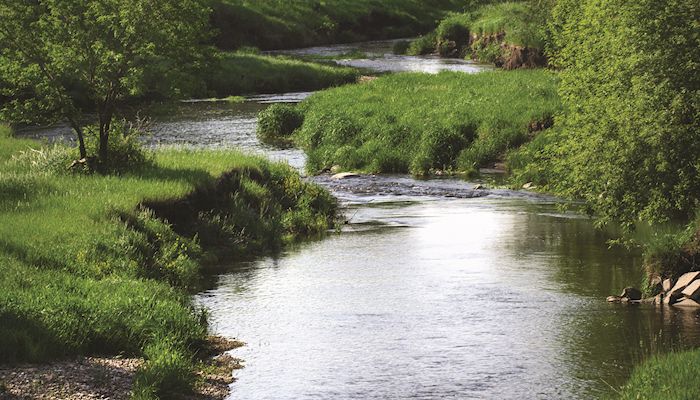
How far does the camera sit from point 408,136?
45.8 meters

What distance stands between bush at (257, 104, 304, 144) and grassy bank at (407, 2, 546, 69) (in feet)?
43.1

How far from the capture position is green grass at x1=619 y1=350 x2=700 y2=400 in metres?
15.4

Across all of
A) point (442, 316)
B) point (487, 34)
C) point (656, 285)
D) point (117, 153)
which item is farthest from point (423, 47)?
point (442, 316)

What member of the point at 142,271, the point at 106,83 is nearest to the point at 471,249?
the point at 142,271

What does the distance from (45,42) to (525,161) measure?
19.3 m

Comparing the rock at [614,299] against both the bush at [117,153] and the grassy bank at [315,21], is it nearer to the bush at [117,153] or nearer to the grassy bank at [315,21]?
the bush at [117,153]

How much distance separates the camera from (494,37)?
284 feet

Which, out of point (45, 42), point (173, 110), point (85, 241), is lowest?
point (85, 241)

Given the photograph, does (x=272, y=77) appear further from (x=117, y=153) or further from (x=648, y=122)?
(x=648, y=122)

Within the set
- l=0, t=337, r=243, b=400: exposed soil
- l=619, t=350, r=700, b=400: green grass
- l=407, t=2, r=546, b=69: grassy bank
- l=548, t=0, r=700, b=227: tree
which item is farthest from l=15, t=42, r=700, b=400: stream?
l=407, t=2, r=546, b=69: grassy bank

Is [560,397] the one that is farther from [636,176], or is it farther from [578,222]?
[578,222]

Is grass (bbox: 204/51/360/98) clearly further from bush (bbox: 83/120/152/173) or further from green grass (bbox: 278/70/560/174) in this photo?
bush (bbox: 83/120/152/173)

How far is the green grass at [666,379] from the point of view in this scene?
15.4 metres

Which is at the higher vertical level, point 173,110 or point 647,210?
point 173,110
